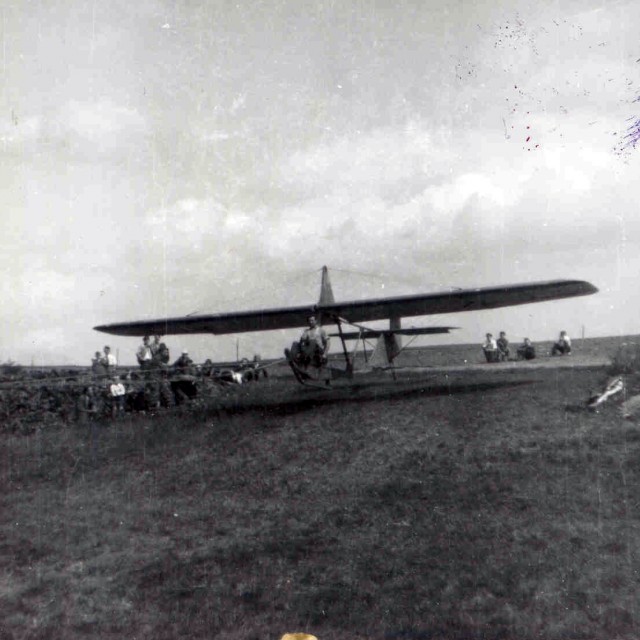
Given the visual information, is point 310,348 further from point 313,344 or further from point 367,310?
point 367,310

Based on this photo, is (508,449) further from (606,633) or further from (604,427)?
(606,633)

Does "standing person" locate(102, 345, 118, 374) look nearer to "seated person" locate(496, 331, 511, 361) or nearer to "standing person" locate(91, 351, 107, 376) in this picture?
"standing person" locate(91, 351, 107, 376)

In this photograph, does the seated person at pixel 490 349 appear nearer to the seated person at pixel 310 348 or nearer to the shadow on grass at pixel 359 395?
the shadow on grass at pixel 359 395

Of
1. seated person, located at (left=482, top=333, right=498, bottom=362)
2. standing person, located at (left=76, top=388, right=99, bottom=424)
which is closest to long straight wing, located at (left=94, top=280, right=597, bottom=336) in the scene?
standing person, located at (left=76, top=388, right=99, bottom=424)

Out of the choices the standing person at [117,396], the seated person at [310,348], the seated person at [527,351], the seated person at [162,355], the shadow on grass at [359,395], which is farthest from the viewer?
the seated person at [527,351]

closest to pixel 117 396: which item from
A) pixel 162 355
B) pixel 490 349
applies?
pixel 162 355

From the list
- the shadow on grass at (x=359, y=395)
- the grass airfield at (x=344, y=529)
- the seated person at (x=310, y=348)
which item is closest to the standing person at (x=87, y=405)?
the shadow on grass at (x=359, y=395)

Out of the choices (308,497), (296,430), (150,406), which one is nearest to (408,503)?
(308,497)
